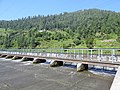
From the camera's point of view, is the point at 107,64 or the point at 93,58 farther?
the point at 93,58

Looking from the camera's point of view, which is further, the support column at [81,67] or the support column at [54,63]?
the support column at [54,63]

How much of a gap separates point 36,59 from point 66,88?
19.0 m

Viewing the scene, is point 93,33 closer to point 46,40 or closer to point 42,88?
point 46,40

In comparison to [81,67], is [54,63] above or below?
above

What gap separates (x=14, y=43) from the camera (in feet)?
335

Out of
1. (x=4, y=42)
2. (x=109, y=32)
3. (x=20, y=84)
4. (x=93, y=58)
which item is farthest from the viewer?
(x=4, y=42)

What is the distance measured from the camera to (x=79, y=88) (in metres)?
16.2

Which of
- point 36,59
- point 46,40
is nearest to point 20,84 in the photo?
point 36,59

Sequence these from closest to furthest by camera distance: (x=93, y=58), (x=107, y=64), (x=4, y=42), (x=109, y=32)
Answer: (x=107, y=64) → (x=93, y=58) → (x=109, y=32) → (x=4, y=42)

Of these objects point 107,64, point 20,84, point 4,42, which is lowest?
point 20,84

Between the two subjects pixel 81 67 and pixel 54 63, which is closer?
pixel 81 67

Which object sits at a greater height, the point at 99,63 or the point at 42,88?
the point at 99,63

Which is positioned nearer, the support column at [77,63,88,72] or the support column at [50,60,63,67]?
the support column at [77,63,88,72]

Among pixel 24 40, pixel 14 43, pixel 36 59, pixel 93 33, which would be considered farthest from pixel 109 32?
pixel 36 59
